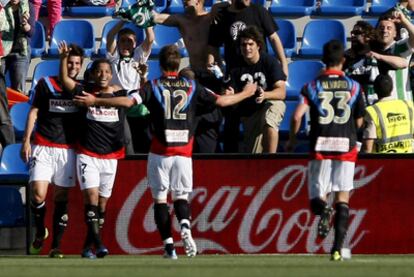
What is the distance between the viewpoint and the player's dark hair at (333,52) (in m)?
11.5

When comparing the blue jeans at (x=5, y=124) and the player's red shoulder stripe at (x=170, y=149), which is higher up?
the player's red shoulder stripe at (x=170, y=149)

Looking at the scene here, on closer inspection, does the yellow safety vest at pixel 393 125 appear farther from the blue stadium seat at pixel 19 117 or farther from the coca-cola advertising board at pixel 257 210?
the blue stadium seat at pixel 19 117

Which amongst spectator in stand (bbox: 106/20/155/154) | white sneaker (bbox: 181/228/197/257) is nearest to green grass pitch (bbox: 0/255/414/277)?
white sneaker (bbox: 181/228/197/257)

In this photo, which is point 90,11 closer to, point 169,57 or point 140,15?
point 140,15

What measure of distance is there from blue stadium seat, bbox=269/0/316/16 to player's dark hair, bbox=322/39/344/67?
228 inches

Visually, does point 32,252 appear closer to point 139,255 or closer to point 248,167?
point 139,255

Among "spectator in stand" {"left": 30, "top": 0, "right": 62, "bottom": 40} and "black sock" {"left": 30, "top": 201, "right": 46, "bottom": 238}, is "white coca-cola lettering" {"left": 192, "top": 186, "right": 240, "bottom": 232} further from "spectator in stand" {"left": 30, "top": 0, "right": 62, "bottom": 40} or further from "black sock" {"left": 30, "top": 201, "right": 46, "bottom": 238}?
"spectator in stand" {"left": 30, "top": 0, "right": 62, "bottom": 40}

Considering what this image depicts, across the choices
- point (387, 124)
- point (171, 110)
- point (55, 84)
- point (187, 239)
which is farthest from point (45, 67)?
point (187, 239)

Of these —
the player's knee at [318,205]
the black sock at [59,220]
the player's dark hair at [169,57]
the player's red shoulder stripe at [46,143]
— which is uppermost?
the player's dark hair at [169,57]

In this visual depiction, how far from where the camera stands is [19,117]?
628 inches

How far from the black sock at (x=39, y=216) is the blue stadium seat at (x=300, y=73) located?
13.3 ft

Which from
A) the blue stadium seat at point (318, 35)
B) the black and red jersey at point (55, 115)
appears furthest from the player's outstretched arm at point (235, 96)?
the blue stadium seat at point (318, 35)

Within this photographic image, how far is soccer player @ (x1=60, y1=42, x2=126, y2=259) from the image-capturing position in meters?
12.6

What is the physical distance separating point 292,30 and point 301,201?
394cm
